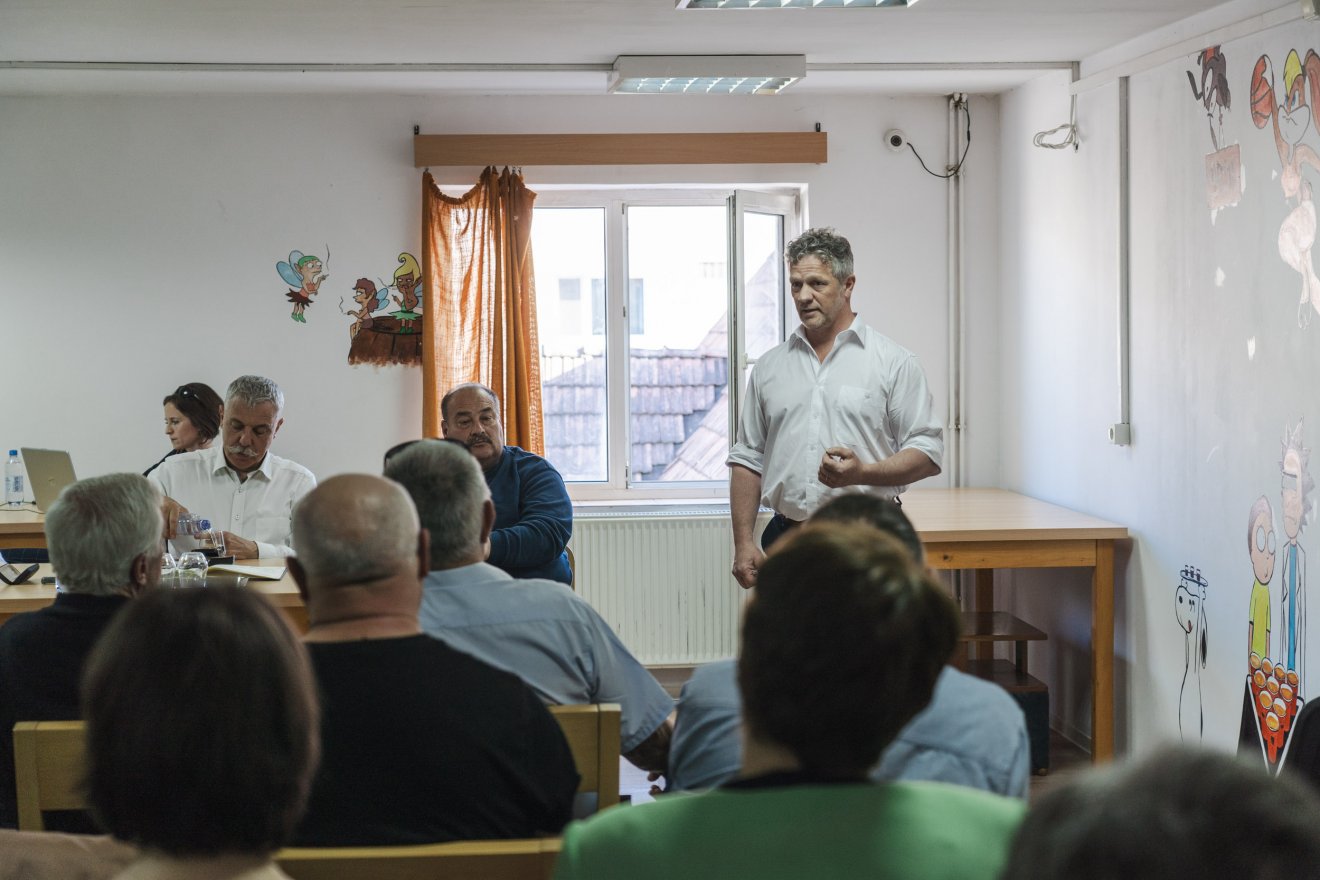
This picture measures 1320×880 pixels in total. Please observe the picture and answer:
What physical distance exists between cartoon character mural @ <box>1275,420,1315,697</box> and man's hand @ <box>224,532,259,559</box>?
2.94 m

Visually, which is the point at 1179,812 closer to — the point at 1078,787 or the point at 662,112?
the point at 1078,787

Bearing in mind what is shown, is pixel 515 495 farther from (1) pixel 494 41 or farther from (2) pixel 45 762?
(2) pixel 45 762

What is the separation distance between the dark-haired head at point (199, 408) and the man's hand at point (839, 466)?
2624 millimetres

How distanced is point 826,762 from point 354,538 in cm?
97

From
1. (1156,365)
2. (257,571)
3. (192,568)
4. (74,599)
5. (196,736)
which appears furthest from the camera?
(1156,365)

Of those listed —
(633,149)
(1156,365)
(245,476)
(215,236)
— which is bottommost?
(245,476)

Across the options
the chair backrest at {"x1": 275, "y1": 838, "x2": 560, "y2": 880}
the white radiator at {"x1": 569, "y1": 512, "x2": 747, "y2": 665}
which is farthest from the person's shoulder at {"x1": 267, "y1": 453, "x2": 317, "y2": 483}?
the chair backrest at {"x1": 275, "y1": 838, "x2": 560, "y2": 880}

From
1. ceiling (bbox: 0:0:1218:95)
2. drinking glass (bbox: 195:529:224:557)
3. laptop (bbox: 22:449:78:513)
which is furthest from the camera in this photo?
laptop (bbox: 22:449:78:513)

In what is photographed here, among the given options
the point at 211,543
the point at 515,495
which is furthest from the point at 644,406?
the point at 211,543

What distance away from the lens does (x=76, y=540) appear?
239 centimetres

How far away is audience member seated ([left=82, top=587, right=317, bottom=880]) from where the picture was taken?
1120mm

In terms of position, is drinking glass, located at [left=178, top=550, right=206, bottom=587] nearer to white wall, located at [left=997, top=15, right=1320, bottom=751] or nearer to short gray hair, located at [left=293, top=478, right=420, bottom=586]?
short gray hair, located at [left=293, top=478, right=420, bottom=586]

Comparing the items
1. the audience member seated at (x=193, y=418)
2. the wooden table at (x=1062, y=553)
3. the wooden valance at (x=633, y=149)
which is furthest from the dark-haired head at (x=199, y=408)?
the wooden table at (x=1062, y=553)

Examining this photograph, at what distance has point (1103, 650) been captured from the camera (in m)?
4.44
